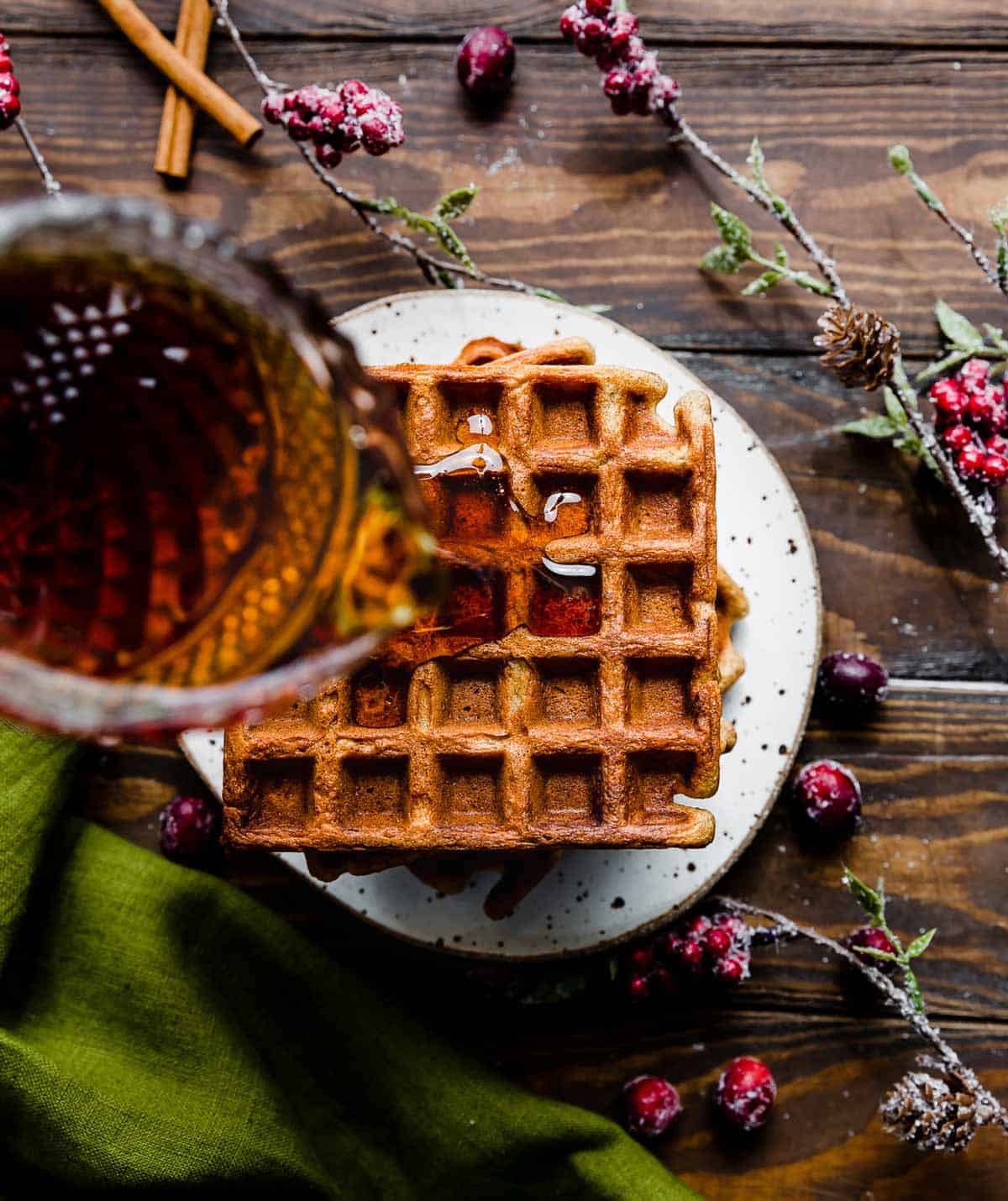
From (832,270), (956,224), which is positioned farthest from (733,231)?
(956,224)

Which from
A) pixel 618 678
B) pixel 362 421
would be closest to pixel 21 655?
pixel 362 421

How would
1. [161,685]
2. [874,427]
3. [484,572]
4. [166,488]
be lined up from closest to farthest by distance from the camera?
[161,685] → [166,488] → [484,572] → [874,427]

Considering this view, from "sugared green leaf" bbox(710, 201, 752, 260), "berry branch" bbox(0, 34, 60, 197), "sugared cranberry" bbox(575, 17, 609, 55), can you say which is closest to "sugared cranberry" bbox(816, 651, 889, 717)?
"sugared green leaf" bbox(710, 201, 752, 260)

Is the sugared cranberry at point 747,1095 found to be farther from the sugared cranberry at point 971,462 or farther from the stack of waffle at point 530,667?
the sugared cranberry at point 971,462

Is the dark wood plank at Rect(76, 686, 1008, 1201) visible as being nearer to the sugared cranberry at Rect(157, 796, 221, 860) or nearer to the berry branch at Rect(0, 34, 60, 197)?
the sugared cranberry at Rect(157, 796, 221, 860)

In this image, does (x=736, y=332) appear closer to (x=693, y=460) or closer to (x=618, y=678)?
(x=693, y=460)

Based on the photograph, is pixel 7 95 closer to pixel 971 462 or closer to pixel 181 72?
pixel 181 72
